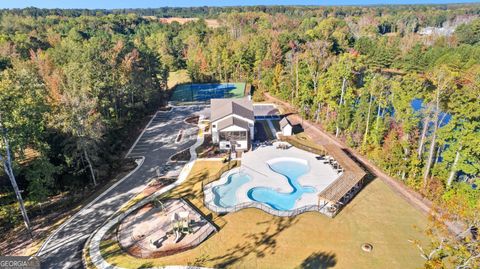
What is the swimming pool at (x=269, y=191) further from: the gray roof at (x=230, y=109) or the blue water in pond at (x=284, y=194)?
the gray roof at (x=230, y=109)

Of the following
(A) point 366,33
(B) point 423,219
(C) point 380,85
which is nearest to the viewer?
(B) point 423,219

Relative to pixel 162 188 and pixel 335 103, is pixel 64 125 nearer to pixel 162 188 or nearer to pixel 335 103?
pixel 162 188

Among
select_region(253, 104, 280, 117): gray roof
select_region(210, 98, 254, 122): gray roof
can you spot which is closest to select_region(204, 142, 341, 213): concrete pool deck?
select_region(210, 98, 254, 122): gray roof

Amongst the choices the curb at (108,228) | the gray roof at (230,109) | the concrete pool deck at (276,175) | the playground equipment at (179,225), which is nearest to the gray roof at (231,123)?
the gray roof at (230,109)

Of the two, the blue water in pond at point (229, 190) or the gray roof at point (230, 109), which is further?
the gray roof at point (230, 109)

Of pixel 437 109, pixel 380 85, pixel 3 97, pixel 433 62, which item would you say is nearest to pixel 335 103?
pixel 380 85
